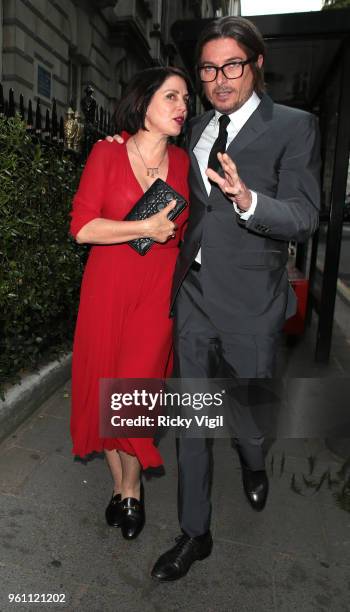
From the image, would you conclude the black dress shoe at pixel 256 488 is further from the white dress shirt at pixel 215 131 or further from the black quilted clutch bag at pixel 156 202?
the black quilted clutch bag at pixel 156 202

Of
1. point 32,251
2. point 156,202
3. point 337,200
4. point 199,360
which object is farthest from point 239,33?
point 337,200

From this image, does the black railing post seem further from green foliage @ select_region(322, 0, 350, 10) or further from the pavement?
green foliage @ select_region(322, 0, 350, 10)

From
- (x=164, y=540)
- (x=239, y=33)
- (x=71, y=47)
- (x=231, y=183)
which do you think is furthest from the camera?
(x=71, y=47)

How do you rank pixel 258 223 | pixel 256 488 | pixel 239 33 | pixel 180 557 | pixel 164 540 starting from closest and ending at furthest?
1. pixel 258 223
2. pixel 239 33
3. pixel 180 557
4. pixel 164 540
5. pixel 256 488

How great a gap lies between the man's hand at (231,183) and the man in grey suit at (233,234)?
0.04 meters

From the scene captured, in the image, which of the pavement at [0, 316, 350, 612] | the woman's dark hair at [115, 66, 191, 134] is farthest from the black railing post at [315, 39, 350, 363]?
the woman's dark hair at [115, 66, 191, 134]

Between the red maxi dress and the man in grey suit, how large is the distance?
0.37 feet

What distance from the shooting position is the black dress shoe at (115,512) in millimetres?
2531

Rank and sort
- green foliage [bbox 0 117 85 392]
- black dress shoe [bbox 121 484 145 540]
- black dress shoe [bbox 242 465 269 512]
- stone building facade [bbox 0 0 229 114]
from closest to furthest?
black dress shoe [bbox 121 484 145 540] < black dress shoe [bbox 242 465 269 512] < green foliage [bbox 0 117 85 392] < stone building facade [bbox 0 0 229 114]

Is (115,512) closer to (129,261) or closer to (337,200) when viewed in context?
(129,261)

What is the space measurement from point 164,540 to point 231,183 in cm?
174

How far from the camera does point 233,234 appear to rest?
2111 millimetres

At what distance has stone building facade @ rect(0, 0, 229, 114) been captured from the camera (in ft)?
33.3

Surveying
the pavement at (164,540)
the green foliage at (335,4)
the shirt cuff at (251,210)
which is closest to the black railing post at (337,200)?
the pavement at (164,540)
